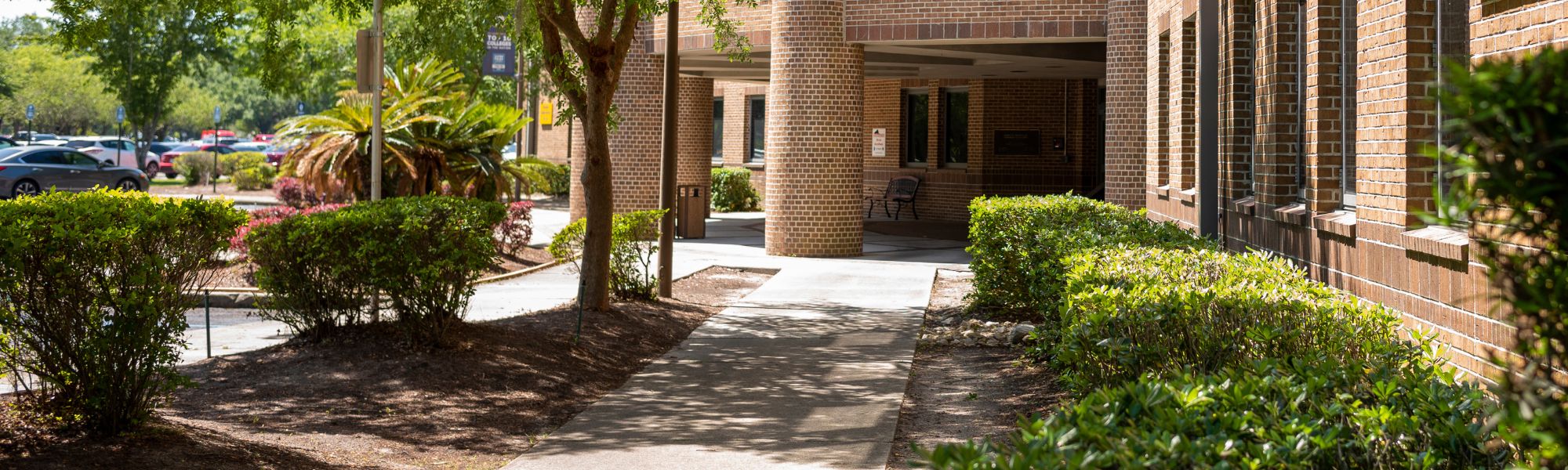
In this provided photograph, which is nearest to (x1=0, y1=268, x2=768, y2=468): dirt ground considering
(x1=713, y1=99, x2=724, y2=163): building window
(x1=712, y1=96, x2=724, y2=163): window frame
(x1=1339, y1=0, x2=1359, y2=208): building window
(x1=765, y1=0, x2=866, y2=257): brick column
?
(x1=1339, y1=0, x2=1359, y2=208): building window

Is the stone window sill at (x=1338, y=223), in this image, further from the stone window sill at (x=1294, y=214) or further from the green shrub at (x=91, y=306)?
the green shrub at (x=91, y=306)

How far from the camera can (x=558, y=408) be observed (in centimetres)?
851

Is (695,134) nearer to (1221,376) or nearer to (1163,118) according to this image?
(1163,118)

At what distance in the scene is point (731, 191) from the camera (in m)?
34.2

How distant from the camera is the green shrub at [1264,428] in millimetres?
2928

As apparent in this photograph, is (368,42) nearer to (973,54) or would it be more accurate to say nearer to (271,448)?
(271,448)

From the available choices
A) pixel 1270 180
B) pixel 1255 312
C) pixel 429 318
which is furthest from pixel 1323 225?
pixel 429 318

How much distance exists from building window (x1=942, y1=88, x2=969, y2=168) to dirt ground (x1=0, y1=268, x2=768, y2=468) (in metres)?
19.5

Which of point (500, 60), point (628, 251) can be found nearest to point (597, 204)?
point (628, 251)

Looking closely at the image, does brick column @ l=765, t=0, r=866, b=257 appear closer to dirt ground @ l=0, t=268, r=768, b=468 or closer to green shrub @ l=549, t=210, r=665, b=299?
green shrub @ l=549, t=210, r=665, b=299

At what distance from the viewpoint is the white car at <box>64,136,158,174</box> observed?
4941cm

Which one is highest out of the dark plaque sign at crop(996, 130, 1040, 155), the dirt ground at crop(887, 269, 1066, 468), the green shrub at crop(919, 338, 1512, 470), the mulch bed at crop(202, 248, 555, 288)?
the dark plaque sign at crop(996, 130, 1040, 155)

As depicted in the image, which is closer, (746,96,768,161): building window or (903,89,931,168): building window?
(903,89,931,168): building window

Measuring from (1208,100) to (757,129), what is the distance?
2492cm
